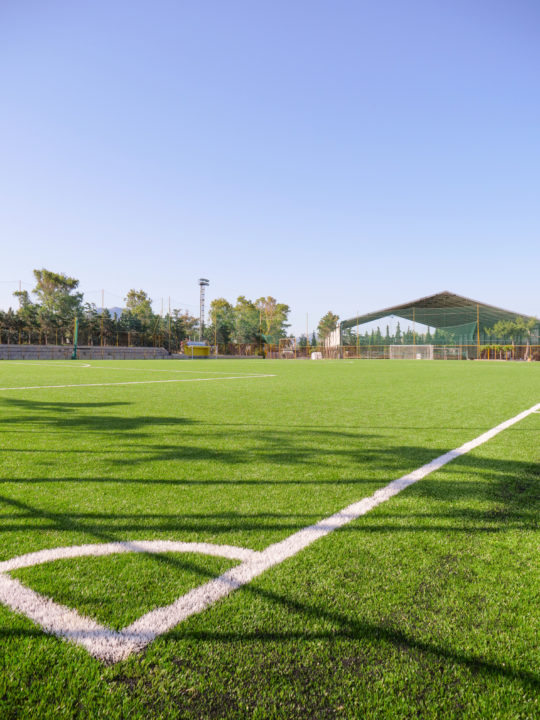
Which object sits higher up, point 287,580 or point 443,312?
point 443,312

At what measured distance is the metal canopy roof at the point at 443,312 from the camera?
46844mm

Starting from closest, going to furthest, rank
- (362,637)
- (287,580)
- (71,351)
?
(362,637) < (287,580) < (71,351)

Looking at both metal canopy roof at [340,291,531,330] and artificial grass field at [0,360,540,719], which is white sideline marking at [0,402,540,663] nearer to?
artificial grass field at [0,360,540,719]

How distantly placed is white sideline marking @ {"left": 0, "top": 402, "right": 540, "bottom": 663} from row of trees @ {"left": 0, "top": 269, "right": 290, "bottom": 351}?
42.6 meters

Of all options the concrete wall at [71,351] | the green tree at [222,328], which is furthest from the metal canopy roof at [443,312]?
the concrete wall at [71,351]

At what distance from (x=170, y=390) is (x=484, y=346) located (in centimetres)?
4179

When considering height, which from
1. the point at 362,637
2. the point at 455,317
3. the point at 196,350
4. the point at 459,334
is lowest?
the point at 362,637

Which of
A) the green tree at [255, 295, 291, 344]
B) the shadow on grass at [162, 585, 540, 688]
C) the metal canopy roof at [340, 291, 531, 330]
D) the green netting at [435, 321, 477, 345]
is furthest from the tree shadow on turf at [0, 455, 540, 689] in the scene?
the green tree at [255, 295, 291, 344]

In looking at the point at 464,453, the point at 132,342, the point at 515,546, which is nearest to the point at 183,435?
the point at 464,453

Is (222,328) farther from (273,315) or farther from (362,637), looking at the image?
(362,637)

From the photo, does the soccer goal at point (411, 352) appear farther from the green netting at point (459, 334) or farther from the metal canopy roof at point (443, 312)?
the metal canopy roof at point (443, 312)

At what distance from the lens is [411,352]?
4681cm

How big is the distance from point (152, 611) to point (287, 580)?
47 cm

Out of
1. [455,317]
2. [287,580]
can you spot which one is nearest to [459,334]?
[455,317]
